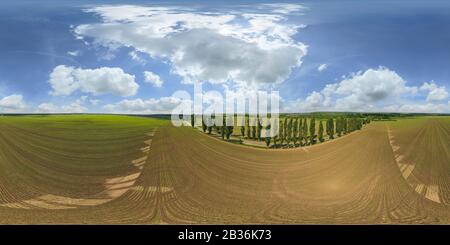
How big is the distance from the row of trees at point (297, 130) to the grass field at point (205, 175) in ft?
0.36

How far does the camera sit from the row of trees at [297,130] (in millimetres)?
5551

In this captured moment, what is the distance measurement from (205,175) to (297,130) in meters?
1.36

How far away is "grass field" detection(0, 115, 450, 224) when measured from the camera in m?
5.59

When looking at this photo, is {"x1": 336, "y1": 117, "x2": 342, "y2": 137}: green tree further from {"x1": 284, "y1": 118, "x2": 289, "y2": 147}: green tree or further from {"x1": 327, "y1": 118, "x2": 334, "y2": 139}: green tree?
{"x1": 284, "y1": 118, "x2": 289, "y2": 147}: green tree

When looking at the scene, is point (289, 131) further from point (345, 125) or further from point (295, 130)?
point (345, 125)

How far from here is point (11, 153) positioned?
5.71 m

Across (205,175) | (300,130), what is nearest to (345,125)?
(300,130)

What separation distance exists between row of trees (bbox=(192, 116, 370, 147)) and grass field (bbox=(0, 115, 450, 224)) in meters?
0.11

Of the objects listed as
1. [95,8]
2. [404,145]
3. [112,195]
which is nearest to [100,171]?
[112,195]

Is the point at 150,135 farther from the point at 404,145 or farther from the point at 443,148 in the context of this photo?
the point at 443,148

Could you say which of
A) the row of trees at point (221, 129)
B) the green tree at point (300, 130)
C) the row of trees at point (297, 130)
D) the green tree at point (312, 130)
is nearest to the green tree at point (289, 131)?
the row of trees at point (297, 130)

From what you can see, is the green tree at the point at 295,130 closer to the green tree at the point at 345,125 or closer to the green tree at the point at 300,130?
the green tree at the point at 300,130

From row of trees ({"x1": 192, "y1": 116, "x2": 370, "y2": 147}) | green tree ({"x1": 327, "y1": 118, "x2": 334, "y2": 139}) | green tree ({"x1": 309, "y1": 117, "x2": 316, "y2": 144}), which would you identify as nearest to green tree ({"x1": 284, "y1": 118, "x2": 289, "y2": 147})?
row of trees ({"x1": 192, "y1": 116, "x2": 370, "y2": 147})
